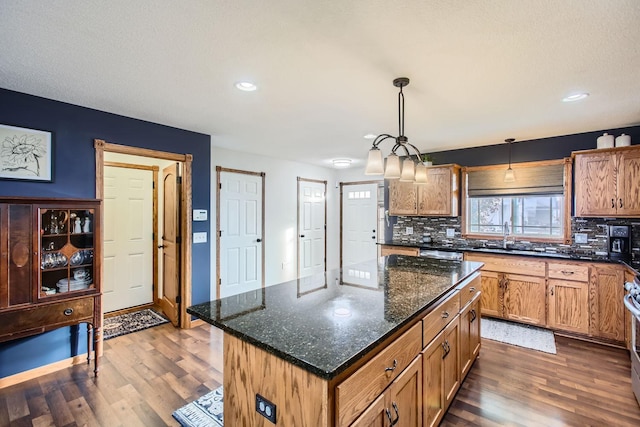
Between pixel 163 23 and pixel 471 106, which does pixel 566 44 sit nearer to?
pixel 471 106

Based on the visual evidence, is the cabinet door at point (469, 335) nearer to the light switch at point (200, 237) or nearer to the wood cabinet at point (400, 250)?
the wood cabinet at point (400, 250)

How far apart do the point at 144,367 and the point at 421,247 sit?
12.0 feet

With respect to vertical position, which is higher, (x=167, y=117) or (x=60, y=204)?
(x=167, y=117)

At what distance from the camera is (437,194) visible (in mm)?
4551

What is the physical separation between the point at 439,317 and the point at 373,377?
2.73 feet

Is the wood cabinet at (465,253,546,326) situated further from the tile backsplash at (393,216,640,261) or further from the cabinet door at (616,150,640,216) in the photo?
the cabinet door at (616,150,640,216)

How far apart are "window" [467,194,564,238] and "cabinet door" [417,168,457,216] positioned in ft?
1.53

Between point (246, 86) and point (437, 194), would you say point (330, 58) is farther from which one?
point (437, 194)

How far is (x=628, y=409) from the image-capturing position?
2.22 meters

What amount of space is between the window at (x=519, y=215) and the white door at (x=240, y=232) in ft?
10.9

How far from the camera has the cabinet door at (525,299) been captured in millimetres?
3643

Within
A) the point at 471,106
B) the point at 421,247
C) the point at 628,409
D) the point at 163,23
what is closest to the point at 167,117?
the point at 163,23

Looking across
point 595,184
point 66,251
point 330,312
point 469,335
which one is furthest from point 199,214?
point 595,184

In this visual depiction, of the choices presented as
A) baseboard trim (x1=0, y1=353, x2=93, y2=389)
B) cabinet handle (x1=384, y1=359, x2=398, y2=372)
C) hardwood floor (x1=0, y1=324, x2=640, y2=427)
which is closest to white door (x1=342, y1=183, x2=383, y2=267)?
hardwood floor (x1=0, y1=324, x2=640, y2=427)
